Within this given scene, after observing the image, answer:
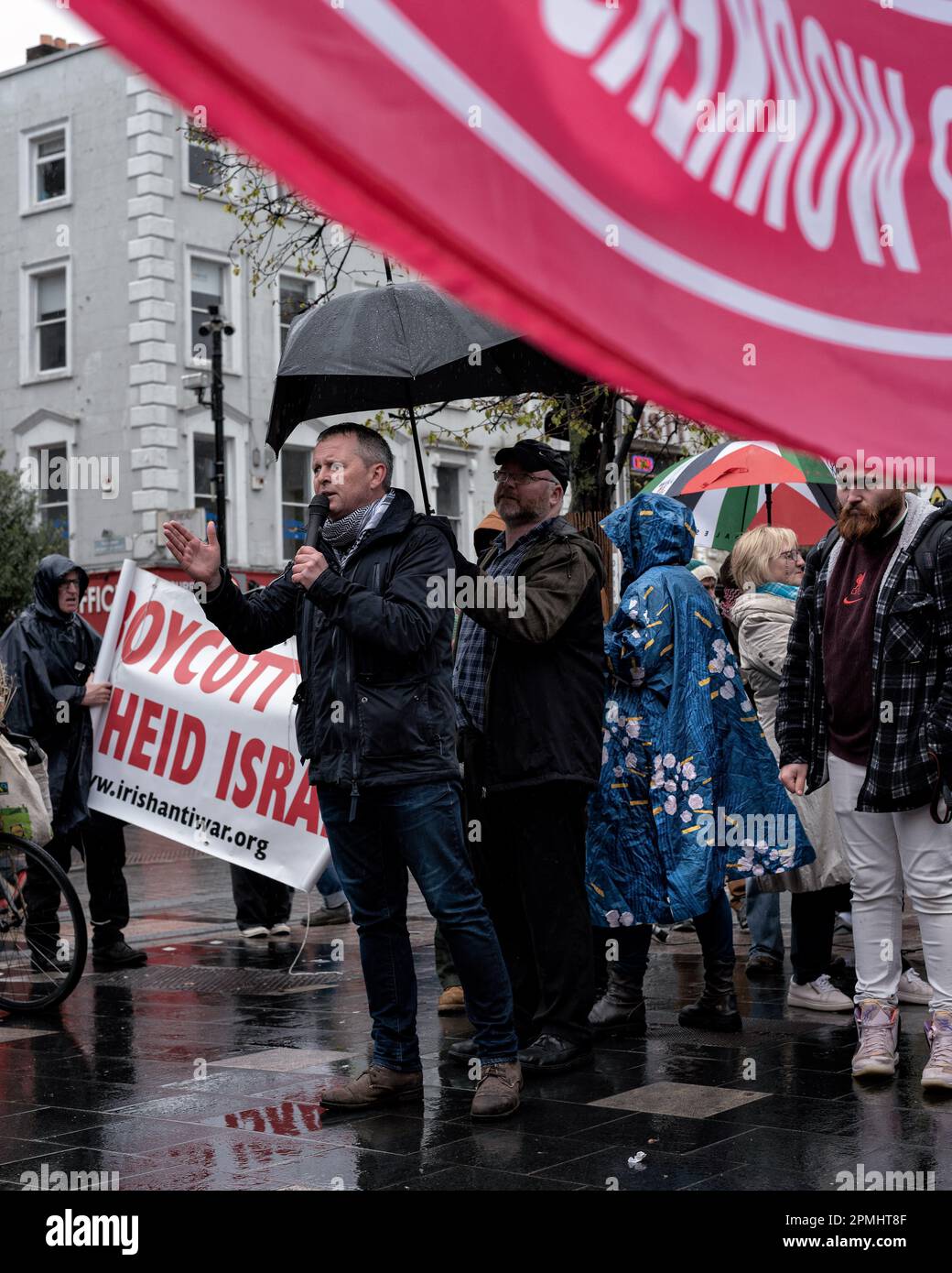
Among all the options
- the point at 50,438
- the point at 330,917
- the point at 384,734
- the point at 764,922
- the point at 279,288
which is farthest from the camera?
the point at 50,438

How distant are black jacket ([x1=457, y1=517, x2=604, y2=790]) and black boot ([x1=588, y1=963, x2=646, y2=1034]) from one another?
1053 mm

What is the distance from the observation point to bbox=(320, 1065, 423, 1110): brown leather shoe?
4.87m

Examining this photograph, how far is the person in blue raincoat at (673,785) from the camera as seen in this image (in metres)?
5.86

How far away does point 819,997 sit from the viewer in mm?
6344

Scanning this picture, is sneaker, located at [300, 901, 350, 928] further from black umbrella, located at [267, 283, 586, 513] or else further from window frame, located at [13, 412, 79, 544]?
window frame, located at [13, 412, 79, 544]

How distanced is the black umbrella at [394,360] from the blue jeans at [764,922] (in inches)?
106

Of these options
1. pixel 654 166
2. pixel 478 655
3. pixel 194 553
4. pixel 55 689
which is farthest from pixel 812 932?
pixel 654 166

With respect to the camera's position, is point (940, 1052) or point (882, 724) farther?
point (882, 724)

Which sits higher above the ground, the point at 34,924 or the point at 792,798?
the point at 792,798

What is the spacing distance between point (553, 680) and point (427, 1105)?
144 cm

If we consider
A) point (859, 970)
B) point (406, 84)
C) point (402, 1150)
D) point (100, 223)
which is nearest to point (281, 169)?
point (406, 84)

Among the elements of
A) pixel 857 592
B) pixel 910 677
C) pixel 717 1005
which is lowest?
pixel 717 1005

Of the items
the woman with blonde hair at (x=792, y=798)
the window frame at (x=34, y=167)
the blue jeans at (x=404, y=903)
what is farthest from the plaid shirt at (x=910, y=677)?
the window frame at (x=34, y=167)

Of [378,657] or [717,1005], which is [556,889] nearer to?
[717,1005]
